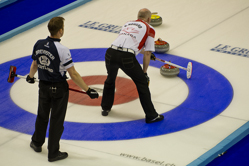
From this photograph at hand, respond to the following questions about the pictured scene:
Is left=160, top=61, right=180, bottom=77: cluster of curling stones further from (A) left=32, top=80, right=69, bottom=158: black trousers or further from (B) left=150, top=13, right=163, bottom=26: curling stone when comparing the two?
(A) left=32, top=80, right=69, bottom=158: black trousers

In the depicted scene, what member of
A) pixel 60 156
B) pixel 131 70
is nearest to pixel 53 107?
pixel 60 156

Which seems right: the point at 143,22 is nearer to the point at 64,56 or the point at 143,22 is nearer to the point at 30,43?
the point at 64,56

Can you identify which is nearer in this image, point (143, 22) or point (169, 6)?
point (143, 22)

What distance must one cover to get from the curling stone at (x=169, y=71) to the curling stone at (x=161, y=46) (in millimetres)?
1098

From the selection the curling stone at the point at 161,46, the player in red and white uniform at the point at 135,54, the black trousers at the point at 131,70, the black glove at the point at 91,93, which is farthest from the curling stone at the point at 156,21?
the black glove at the point at 91,93

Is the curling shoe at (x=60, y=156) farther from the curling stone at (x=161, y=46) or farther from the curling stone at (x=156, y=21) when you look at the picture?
the curling stone at (x=156, y=21)

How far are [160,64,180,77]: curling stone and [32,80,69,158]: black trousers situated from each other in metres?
3.22

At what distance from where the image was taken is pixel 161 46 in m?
10.3

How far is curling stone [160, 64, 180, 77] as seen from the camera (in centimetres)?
925

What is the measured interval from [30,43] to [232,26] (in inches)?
194

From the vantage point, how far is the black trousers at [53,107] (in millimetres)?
6340

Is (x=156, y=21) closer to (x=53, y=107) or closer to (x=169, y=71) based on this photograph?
(x=169, y=71)

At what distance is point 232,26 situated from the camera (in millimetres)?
12039


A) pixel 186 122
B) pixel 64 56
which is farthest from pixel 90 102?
pixel 64 56
